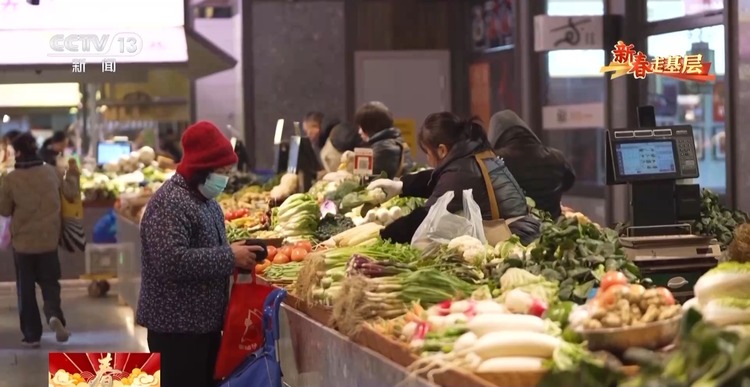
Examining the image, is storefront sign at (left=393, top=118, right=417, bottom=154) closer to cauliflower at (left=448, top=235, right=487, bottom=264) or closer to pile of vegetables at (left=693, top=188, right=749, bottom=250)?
pile of vegetables at (left=693, top=188, right=749, bottom=250)

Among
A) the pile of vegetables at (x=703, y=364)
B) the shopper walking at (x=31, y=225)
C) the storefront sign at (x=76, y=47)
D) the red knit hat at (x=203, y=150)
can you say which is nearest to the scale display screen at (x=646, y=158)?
the red knit hat at (x=203, y=150)

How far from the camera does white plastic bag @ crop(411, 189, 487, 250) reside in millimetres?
5902

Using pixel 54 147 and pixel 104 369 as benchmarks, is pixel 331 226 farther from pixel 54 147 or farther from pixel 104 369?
pixel 54 147

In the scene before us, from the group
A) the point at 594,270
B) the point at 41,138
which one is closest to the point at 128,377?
the point at 594,270

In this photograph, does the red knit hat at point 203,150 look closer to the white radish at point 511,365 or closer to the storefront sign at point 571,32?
the white radish at point 511,365

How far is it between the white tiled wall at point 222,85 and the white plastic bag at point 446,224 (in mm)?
10905

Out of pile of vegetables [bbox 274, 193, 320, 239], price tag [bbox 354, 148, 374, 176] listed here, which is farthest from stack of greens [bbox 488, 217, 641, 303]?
price tag [bbox 354, 148, 374, 176]

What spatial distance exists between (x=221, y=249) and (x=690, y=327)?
2.64 m

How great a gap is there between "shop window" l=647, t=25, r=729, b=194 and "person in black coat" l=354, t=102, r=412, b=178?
2.53m

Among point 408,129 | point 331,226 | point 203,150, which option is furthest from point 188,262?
point 408,129

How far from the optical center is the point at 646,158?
6312 millimetres

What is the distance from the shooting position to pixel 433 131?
640 centimetres

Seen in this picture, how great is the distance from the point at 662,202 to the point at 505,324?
2504 mm

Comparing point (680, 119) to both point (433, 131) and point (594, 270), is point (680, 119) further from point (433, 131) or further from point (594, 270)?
point (594, 270)
